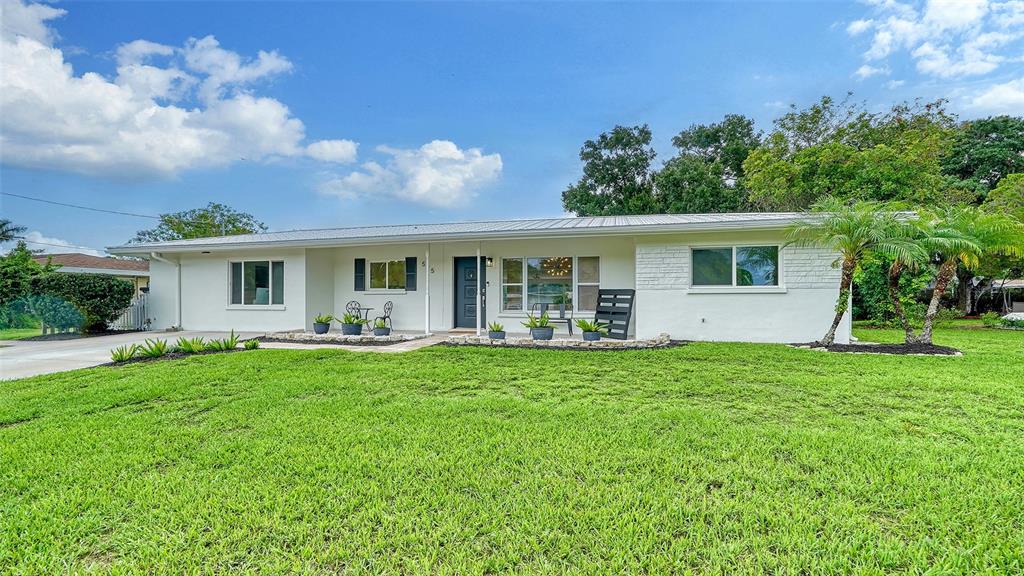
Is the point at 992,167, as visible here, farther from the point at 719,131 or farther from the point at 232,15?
the point at 232,15

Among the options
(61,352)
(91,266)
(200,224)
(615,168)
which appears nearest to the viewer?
(61,352)

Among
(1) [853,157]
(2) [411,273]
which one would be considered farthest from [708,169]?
(2) [411,273]

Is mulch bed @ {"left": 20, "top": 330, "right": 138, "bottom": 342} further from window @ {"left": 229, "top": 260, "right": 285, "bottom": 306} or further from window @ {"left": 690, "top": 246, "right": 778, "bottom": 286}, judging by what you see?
window @ {"left": 690, "top": 246, "right": 778, "bottom": 286}

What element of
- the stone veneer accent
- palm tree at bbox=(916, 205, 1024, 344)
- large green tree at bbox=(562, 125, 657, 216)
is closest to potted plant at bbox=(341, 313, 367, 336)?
the stone veneer accent

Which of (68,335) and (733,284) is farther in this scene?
(68,335)

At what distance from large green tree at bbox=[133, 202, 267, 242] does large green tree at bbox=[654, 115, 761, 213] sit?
2828 centimetres

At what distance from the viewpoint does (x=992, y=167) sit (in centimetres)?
2012

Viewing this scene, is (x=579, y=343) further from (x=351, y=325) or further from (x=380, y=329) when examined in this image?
(x=351, y=325)

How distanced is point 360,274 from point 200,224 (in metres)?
27.1

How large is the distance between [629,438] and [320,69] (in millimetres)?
16550

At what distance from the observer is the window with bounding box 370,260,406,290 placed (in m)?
11.5

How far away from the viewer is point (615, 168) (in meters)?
23.5

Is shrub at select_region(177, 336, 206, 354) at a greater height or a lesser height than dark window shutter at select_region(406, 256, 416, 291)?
lesser

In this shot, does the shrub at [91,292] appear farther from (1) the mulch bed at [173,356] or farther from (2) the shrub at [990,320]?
(2) the shrub at [990,320]
